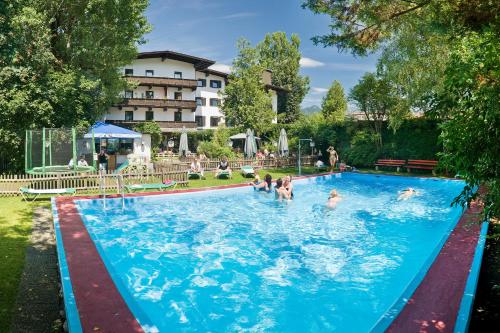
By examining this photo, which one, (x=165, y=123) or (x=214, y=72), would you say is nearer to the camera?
(x=165, y=123)

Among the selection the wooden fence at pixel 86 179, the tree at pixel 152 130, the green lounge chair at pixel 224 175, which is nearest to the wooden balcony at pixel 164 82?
the tree at pixel 152 130

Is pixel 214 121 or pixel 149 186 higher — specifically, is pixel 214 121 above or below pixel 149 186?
above

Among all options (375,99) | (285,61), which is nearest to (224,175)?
(375,99)

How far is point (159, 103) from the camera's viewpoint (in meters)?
45.5

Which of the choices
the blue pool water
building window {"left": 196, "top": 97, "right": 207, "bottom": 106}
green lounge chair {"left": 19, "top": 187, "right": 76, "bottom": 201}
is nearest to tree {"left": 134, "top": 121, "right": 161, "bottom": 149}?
building window {"left": 196, "top": 97, "right": 207, "bottom": 106}

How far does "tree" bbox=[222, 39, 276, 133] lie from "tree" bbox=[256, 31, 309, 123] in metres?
25.7

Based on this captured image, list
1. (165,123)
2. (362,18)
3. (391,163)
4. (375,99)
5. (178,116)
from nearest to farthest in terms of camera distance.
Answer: (362,18)
(391,163)
(375,99)
(165,123)
(178,116)

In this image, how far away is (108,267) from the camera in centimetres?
770

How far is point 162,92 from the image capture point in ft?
157

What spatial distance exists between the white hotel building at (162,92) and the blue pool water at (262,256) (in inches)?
1166

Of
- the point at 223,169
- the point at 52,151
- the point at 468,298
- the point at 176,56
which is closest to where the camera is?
the point at 468,298

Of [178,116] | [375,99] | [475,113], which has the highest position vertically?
[178,116]

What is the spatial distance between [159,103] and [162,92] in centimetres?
294

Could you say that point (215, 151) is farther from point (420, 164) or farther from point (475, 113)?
point (475, 113)
